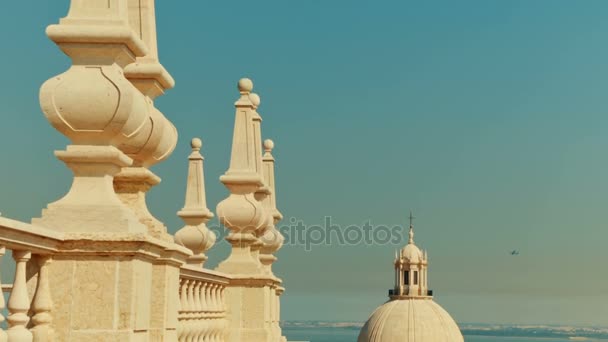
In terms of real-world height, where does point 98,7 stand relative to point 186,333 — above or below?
above

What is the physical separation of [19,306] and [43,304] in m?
0.55

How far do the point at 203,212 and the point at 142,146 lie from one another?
868cm

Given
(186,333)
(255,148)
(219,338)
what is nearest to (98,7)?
(186,333)

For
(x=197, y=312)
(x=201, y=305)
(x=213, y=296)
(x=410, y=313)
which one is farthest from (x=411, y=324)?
(x=197, y=312)

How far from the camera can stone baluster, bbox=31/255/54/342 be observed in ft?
24.1

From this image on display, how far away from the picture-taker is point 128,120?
765 centimetres

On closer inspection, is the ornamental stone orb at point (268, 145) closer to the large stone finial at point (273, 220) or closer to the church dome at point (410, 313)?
the large stone finial at point (273, 220)

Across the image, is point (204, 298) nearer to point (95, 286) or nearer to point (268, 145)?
point (95, 286)

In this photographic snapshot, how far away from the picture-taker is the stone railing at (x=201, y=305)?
1130cm

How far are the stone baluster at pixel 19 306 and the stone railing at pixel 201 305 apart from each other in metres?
3.93

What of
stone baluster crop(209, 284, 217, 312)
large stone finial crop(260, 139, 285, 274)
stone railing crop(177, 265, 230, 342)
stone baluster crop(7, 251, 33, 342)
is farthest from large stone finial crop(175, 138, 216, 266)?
stone baluster crop(7, 251, 33, 342)

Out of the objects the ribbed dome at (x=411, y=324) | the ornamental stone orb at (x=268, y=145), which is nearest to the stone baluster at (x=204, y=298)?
the ornamental stone orb at (x=268, y=145)

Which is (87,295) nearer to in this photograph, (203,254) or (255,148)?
(255,148)

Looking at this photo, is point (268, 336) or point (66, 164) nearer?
point (66, 164)
